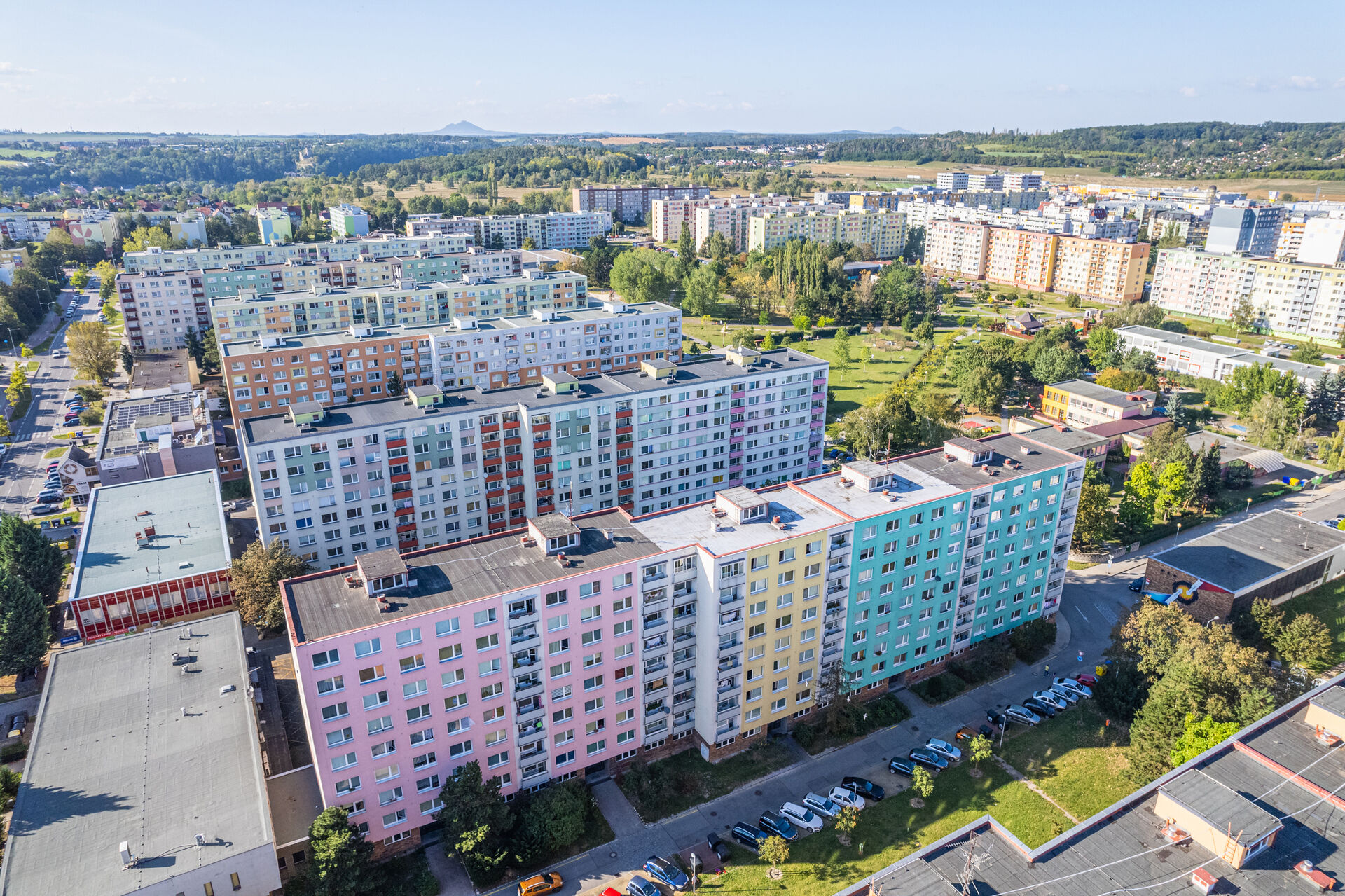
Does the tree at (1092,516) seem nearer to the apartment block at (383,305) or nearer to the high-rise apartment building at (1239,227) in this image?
the apartment block at (383,305)

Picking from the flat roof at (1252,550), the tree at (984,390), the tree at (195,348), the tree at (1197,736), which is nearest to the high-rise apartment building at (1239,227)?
the tree at (984,390)

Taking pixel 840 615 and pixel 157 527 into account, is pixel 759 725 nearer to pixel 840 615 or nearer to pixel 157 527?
pixel 840 615

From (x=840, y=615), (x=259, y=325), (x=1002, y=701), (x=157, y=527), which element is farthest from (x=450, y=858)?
(x=259, y=325)

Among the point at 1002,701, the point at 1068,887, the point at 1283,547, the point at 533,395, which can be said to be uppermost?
the point at 533,395

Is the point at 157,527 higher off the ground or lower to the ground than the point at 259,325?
lower

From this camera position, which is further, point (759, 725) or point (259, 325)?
point (259, 325)

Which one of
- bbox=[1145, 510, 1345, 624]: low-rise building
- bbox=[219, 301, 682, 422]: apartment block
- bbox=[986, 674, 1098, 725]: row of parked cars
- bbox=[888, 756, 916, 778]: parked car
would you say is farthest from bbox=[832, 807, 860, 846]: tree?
bbox=[219, 301, 682, 422]: apartment block

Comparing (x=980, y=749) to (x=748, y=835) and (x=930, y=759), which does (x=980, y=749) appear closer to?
(x=930, y=759)
